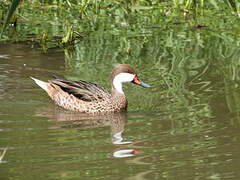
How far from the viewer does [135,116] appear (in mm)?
7816

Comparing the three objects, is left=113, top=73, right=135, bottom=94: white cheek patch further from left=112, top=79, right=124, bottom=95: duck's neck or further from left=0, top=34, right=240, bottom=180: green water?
left=0, top=34, right=240, bottom=180: green water

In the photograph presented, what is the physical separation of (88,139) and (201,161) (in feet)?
4.37

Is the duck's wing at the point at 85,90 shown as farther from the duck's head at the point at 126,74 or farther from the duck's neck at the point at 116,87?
the duck's head at the point at 126,74

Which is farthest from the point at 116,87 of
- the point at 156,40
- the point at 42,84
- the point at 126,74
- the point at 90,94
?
the point at 156,40

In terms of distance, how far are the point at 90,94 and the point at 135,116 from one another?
0.95m

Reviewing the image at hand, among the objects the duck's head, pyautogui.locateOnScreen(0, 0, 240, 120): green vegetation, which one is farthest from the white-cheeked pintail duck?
pyautogui.locateOnScreen(0, 0, 240, 120): green vegetation

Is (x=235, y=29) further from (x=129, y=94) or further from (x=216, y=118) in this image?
(x=216, y=118)

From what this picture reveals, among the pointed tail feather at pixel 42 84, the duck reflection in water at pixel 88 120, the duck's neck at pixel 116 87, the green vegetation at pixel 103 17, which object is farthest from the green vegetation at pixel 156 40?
the pointed tail feather at pixel 42 84

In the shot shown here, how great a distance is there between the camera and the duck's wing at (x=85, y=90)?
8.49 meters

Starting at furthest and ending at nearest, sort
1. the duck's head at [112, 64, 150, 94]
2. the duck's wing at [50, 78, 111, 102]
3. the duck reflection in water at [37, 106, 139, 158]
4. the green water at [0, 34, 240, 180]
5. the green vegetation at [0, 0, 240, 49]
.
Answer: the green vegetation at [0, 0, 240, 49], the duck's head at [112, 64, 150, 94], the duck's wing at [50, 78, 111, 102], the duck reflection in water at [37, 106, 139, 158], the green water at [0, 34, 240, 180]

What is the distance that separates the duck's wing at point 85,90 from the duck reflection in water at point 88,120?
1.01 feet

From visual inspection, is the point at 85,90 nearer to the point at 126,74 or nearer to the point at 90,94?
the point at 90,94

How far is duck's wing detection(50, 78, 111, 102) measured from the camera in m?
8.49

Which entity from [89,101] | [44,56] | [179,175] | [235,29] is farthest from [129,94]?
[179,175]
